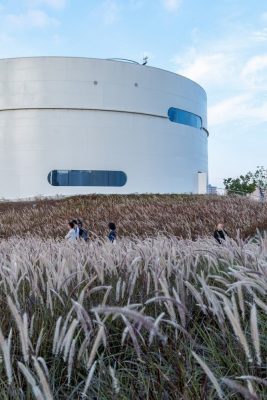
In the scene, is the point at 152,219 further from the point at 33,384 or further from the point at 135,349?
the point at 33,384

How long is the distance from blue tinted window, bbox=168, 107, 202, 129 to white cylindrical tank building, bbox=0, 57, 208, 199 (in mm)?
1834

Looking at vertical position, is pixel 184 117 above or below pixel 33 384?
above

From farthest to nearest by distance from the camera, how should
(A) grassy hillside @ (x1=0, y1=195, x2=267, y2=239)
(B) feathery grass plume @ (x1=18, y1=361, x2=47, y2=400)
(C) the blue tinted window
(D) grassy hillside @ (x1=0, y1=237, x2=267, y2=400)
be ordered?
(C) the blue tinted window, (A) grassy hillside @ (x1=0, y1=195, x2=267, y2=239), (D) grassy hillside @ (x1=0, y1=237, x2=267, y2=400), (B) feathery grass plume @ (x1=18, y1=361, x2=47, y2=400)

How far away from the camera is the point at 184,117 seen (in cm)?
4241

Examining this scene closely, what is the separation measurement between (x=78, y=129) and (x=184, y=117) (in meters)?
9.72

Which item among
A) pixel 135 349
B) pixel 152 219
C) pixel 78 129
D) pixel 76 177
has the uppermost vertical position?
pixel 78 129

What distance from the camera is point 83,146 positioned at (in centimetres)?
3753

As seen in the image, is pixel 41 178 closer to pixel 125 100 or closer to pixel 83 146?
pixel 83 146

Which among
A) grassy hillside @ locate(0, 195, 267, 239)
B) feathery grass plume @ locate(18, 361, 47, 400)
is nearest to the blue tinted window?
grassy hillside @ locate(0, 195, 267, 239)

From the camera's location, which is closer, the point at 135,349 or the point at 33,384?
the point at 33,384

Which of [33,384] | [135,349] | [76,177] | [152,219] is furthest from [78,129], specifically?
[33,384]

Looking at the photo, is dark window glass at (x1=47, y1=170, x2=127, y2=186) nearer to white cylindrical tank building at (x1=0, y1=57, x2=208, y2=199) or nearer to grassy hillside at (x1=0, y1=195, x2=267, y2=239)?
white cylindrical tank building at (x1=0, y1=57, x2=208, y2=199)

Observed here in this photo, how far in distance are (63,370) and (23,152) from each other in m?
36.4

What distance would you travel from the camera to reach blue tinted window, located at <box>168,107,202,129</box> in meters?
41.2
